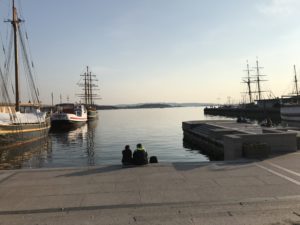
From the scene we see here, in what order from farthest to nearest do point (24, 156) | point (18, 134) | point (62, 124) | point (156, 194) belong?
point (62, 124) → point (18, 134) → point (24, 156) → point (156, 194)

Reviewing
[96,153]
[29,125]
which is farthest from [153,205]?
[29,125]

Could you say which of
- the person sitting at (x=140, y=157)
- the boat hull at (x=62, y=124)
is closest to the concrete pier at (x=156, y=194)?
the person sitting at (x=140, y=157)

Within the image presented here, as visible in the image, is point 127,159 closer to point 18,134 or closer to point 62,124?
point 18,134

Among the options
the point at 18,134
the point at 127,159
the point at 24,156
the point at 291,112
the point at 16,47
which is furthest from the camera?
the point at 291,112

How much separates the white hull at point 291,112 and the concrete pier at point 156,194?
176ft

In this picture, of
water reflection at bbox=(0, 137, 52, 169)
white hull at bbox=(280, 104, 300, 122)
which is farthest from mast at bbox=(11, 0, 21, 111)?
white hull at bbox=(280, 104, 300, 122)

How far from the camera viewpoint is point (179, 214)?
852cm

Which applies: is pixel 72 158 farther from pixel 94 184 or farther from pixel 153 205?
pixel 153 205

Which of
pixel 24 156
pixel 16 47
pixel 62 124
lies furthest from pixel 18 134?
pixel 62 124

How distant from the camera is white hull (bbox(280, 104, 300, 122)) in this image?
210 feet

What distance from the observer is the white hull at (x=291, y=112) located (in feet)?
210

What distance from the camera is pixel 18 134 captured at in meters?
41.0

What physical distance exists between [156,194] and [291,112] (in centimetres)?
6160

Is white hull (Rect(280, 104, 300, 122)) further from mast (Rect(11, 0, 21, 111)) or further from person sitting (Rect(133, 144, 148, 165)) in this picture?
person sitting (Rect(133, 144, 148, 165))
